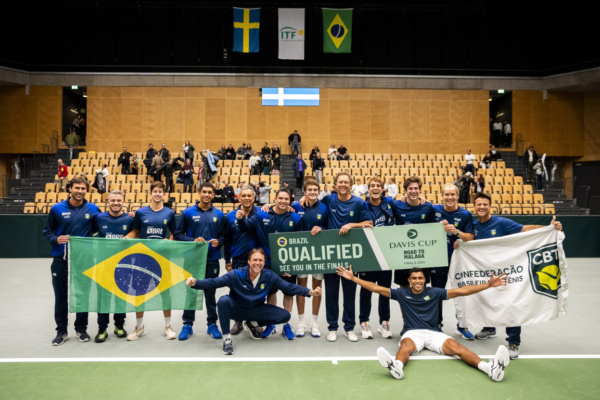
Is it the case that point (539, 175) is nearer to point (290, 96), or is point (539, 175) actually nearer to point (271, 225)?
point (290, 96)

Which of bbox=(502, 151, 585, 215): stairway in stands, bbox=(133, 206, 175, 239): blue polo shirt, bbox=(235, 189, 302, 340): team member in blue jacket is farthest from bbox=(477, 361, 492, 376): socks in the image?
bbox=(502, 151, 585, 215): stairway in stands

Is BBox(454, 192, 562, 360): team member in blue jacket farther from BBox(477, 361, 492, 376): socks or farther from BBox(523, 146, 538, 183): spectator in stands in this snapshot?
BBox(523, 146, 538, 183): spectator in stands

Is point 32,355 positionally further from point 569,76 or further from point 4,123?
point 569,76

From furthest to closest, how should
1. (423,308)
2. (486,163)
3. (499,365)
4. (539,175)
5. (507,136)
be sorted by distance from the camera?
1. (507,136)
2. (486,163)
3. (539,175)
4. (423,308)
5. (499,365)

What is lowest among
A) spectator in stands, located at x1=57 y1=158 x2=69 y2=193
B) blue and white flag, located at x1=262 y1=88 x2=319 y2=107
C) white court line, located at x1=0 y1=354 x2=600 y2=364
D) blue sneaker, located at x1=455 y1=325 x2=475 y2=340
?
white court line, located at x1=0 y1=354 x2=600 y2=364

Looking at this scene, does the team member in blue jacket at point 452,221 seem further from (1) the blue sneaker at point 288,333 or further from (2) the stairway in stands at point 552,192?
(2) the stairway in stands at point 552,192

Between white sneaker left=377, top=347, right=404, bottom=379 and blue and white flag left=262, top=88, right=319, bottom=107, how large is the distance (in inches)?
817

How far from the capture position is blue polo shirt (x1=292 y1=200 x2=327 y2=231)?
607 cm

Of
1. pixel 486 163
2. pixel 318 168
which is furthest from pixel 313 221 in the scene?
pixel 486 163

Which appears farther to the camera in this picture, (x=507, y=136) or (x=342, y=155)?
(x=507, y=136)

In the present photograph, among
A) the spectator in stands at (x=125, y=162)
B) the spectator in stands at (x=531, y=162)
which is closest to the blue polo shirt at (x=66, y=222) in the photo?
the spectator in stands at (x=125, y=162)

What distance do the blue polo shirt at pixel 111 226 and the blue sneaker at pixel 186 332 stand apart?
5.67ft

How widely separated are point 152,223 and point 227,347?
2220 mm

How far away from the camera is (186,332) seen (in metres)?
5.94
